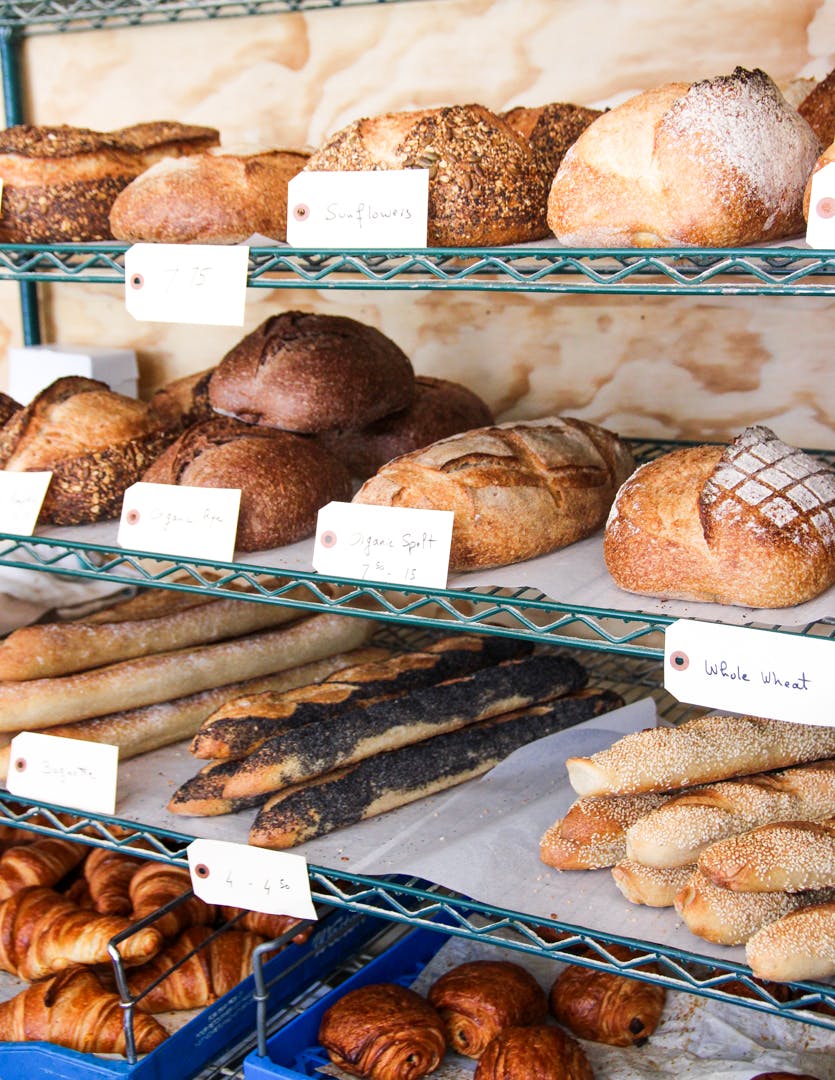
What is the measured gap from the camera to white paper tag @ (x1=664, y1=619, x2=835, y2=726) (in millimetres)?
1074

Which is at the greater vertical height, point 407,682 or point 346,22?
point 346,22

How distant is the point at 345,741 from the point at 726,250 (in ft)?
2.57

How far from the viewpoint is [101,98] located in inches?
84.3

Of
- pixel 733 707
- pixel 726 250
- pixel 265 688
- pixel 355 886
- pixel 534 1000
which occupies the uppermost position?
pixel 726 250

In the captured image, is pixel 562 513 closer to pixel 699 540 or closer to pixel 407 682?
pixel 699 540

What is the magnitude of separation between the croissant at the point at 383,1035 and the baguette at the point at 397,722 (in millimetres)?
293

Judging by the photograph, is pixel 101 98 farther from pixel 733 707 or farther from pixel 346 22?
pixel 733 707

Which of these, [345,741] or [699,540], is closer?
[699,540]

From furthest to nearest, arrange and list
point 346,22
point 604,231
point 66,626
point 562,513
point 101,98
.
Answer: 1. point 101,98
2. point 346,22
3. point 66,626
4. point 562,513
5. point 604,231

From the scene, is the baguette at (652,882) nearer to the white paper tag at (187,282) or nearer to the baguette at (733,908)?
the baguette at (733,908)

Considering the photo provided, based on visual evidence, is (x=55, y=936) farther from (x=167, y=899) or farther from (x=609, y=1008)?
(x=609, y=1008)

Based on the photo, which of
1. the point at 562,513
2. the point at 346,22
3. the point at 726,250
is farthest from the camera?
the point at 346,22

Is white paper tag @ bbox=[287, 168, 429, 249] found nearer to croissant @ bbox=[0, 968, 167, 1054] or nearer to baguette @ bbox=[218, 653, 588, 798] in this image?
baguette @ bbox=[218, 653, 588, 798]

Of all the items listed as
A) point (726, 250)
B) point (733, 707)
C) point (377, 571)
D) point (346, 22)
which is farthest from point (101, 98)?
point (733, 707)
